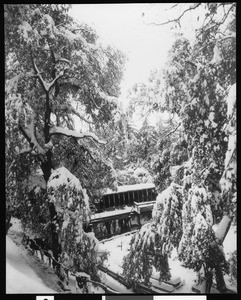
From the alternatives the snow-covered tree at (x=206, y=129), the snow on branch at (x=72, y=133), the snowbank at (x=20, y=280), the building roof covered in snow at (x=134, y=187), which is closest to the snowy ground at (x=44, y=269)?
the snowbank at (x=20, y=280)

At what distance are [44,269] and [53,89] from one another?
259cm

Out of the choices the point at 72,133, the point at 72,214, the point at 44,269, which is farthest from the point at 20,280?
the point at 72,133

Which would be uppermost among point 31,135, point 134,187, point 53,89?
point 53,89

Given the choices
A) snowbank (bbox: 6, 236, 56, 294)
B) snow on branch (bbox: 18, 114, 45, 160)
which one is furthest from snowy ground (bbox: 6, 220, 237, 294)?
snow on branch (bbox: 18, 114, 45, 160)

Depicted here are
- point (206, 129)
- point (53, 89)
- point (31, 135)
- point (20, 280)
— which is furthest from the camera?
point (53, 89)

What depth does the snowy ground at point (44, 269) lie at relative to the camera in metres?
3.13

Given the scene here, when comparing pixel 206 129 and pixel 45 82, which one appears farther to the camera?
pixel 45 82

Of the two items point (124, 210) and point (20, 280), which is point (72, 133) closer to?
point (124, 210)

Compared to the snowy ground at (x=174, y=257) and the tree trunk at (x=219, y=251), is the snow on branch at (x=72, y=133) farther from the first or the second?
the tree trunk at (x=219, y=251)

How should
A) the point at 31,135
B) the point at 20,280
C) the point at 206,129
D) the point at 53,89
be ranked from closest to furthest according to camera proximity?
the point at 20,280, the point at 206,129, the point at 31,135, the point at 53,89

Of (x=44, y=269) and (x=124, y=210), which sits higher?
(x=124, y=210)

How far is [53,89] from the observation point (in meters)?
3.48

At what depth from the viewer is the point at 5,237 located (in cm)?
330
